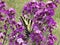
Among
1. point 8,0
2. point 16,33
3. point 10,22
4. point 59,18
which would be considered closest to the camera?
point 16,33

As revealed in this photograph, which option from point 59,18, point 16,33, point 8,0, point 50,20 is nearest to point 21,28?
point 16,33

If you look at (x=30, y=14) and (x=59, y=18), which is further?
(x=59, y=18)

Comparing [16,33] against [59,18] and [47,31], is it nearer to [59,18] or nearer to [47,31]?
[47,31]

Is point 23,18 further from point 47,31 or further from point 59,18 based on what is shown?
point 59,18

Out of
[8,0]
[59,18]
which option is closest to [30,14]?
[59,18]

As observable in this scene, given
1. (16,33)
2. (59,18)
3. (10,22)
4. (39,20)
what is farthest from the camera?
(59,18)

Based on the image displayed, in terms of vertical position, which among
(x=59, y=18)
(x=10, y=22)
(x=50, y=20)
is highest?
(x=50, y=20)

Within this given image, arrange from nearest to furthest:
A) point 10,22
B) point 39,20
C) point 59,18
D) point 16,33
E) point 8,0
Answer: point 39,20 < point 16,33 < point 10,22 < point 59,18 < point 8,0

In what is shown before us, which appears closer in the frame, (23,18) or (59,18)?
(23,18)

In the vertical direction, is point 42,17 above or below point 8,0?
above
